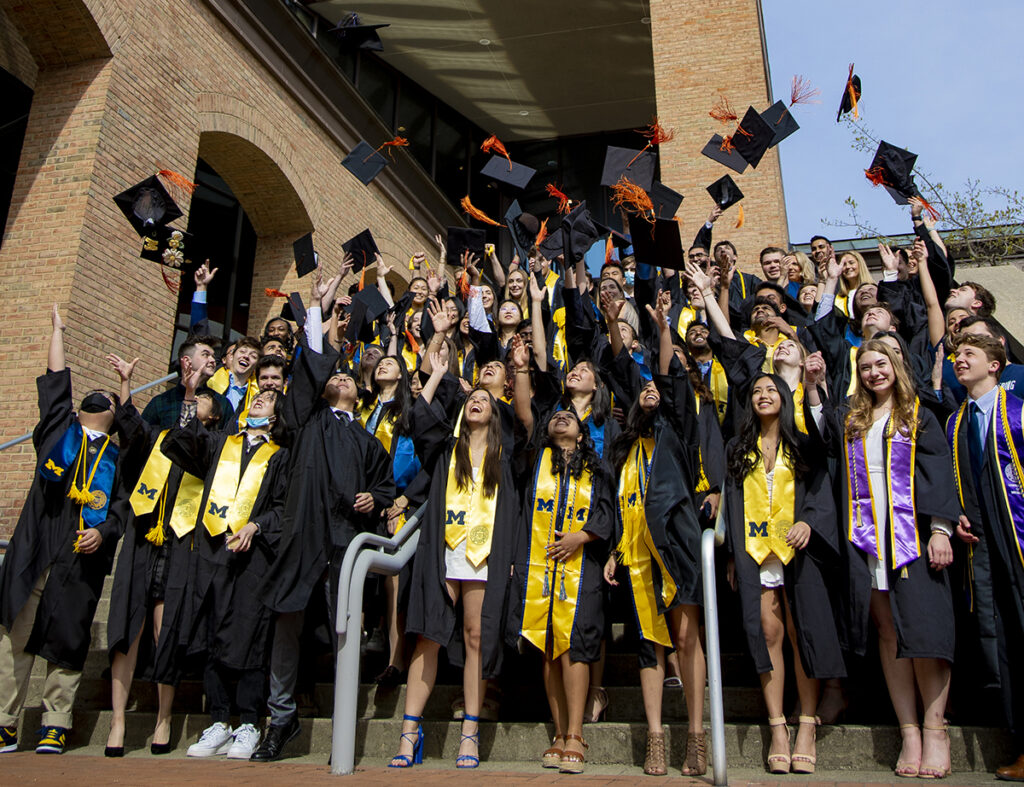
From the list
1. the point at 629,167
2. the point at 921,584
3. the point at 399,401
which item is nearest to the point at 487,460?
the point at 399,401

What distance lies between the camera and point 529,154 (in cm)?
2028

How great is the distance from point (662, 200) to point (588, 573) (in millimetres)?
3616

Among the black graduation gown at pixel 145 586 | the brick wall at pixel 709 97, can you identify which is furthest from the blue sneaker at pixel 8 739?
the brick wall at pixel 709 97

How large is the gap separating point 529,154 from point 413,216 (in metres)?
5.26

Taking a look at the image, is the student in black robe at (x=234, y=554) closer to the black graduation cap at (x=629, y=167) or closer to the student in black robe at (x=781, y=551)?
the student in black robe at (x=781, y=551)

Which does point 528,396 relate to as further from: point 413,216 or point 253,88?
point 413,216

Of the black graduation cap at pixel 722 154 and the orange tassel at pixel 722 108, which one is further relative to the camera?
the orange tassel at pixel 722 108

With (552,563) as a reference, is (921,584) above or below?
below

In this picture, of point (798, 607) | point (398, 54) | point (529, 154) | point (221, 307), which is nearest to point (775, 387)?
point (798, 607)

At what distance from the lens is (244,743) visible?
13.7 ft

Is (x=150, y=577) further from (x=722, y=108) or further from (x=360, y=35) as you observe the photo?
(x=722, y=108)

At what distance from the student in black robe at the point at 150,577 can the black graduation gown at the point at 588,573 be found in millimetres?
1783

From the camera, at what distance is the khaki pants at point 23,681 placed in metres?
4.43

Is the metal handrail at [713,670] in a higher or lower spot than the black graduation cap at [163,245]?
lower
